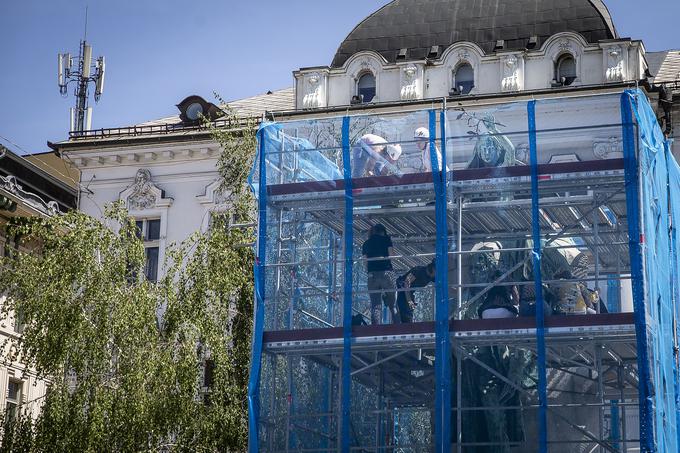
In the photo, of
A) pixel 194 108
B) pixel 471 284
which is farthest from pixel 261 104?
pixel 471 284

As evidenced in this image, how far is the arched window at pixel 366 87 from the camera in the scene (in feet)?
113

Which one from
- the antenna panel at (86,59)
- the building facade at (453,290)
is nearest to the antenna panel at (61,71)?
the antenna panel at (86,59)

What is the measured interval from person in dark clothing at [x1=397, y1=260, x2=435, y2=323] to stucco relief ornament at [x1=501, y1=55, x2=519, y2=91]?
42.2ft

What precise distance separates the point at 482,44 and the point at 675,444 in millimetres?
15946

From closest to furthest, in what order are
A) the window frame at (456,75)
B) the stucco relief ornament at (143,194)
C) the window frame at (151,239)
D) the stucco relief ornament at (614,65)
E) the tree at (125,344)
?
the tree at (125,344), the stucco relief ornament at (614,65), the window frame at (456,75), the window frame at (151,239), the stucco relief ornament at (143,194)

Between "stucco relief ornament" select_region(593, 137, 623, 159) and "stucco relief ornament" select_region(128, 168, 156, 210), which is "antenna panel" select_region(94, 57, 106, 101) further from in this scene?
"stucco relief ornament" select_region(593, 137, 623, 159)

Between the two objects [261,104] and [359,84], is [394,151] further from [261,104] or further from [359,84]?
[261,104]

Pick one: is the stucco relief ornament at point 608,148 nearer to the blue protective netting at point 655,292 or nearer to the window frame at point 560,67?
the blue protective netting at point 655,292

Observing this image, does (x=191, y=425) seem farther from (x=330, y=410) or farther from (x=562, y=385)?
(x=562, y=385)

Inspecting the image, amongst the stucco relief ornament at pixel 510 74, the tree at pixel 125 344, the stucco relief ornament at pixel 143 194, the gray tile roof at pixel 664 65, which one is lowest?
the tree at pixel 125 344

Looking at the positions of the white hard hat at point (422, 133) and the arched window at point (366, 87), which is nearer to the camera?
the white hard hat at point (422, 133)

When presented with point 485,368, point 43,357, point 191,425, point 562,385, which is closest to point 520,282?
point 485,368

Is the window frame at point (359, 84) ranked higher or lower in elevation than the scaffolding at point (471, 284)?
higher

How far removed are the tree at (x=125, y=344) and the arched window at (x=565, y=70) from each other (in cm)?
1037
